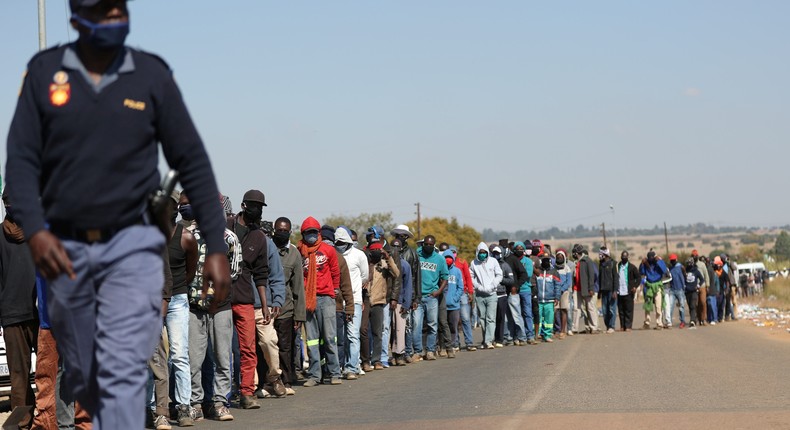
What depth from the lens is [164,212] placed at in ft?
15.2

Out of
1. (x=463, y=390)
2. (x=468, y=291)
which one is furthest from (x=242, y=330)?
(x=468, y=291)

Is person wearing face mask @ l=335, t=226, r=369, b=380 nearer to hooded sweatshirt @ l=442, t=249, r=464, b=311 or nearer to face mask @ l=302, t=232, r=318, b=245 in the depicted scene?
face mask @ l=302, t=232, r=318, b=245

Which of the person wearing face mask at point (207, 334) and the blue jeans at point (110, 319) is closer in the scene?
the blue jeans at point (110, 319)

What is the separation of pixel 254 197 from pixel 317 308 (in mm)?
2991

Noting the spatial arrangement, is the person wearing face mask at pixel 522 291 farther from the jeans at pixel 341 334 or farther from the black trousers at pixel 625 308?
the jeans at pixel 341 334

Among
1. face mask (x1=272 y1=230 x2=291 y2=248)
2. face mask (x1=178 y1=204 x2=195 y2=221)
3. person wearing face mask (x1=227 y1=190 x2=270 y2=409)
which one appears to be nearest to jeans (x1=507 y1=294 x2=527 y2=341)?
face mask (x1=272 y1=230 x2=291 y2=248)

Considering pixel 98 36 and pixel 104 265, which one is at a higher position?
pixel 98 36

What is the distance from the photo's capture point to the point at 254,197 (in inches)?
492

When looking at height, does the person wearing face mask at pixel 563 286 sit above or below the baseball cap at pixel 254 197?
below

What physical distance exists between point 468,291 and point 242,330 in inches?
466

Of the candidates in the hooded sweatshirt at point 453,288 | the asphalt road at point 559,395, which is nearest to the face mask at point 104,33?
the asphalt road at point 559,395

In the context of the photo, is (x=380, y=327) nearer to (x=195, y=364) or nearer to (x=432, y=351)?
(x=432, y=351)

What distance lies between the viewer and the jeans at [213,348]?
11.1 meters

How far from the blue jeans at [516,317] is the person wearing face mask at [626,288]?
552 cm
